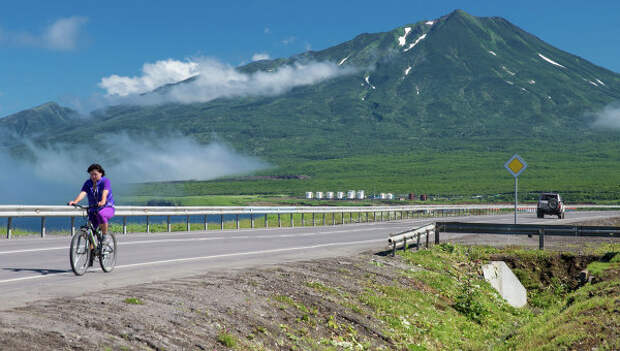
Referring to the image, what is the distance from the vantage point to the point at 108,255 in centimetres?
1350

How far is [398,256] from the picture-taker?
1952cm

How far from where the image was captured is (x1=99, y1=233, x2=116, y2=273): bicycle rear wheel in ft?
43.5

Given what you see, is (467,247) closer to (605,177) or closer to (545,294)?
(545,294)

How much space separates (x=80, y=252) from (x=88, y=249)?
24 centimetres

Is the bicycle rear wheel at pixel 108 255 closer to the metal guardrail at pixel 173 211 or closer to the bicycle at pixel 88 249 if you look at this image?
the bicycle at pixel 88 249

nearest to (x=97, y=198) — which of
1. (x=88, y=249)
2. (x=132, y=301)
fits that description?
(x=88, y=249)

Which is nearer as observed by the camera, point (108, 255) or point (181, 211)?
point (108, 255)

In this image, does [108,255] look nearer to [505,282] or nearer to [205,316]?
[205,316]

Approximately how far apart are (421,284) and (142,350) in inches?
374

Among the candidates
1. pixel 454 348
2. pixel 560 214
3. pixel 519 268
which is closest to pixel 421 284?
pixel 454 348

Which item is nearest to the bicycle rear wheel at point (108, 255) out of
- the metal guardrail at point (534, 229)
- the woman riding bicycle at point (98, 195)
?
the woman riding bicycle at point (98, 195)

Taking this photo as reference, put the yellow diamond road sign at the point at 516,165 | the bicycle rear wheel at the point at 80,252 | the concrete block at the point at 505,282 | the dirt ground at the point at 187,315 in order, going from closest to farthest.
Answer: the dirt ground at the point at 187,315, the bicycle rear wheel at the point at 80,252, the concrete block at the point at 505,282, the yellow diamond road sign at the point at 516,165

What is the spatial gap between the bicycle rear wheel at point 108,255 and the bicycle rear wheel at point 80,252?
0.88 feet

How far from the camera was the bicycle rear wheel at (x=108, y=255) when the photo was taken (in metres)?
13.3
